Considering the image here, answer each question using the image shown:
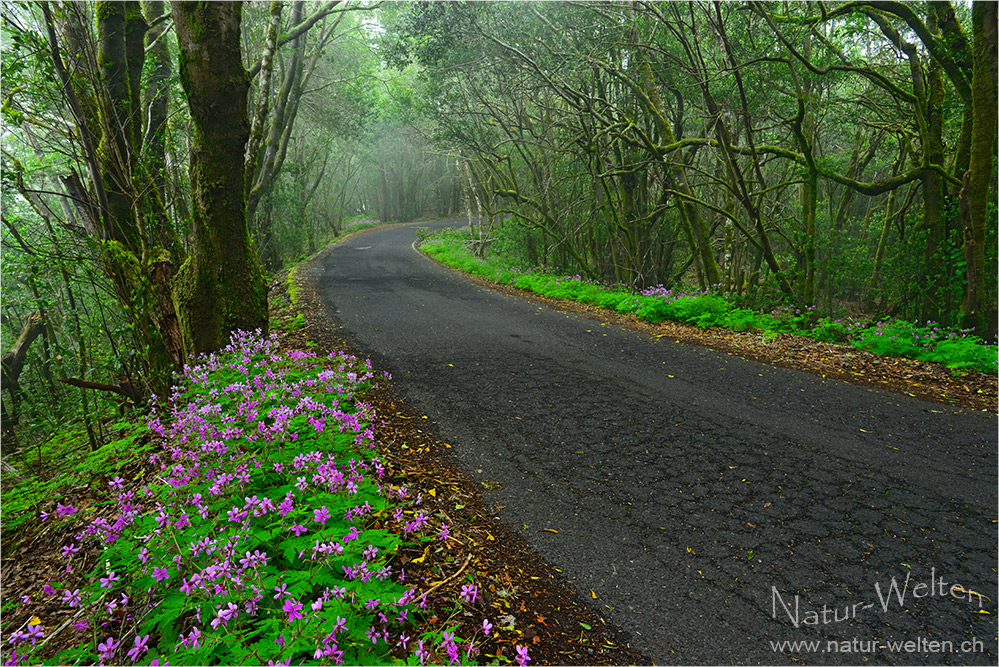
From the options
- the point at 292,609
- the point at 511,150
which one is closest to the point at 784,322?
the point at 292,609

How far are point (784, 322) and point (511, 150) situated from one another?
12.4m

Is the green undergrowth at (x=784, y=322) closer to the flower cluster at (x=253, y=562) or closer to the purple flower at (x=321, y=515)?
the flower cluster at (x=253, y=562)

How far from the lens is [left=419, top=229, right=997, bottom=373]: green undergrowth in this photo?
5973 mm

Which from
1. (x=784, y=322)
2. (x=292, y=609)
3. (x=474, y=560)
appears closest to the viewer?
(x=292, y=609)

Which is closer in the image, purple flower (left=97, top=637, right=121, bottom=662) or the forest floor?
purple flower (left=97, top=637, right=121, bottom=662)

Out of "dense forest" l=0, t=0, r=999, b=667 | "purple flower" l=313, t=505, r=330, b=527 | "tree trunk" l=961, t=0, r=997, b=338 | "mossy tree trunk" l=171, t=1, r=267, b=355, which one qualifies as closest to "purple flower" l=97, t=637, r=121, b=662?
"dense forest" l=0, t=0, r=999, b=667

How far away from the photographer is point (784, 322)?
793cm

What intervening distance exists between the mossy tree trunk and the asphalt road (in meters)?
2.15

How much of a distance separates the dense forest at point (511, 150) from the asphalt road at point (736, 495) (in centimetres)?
318

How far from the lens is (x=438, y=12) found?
37.1 feet

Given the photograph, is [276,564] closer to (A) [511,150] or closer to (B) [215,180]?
(B) [215,180]

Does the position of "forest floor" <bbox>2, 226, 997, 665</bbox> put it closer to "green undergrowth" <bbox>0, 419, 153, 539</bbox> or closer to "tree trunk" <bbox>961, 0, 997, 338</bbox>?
"green undergrowth" <bbox>0, 419, 153, 539</bbox>

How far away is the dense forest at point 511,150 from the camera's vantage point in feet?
16.7

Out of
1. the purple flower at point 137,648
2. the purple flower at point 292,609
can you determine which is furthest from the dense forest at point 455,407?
the purple flower at point 137,648
